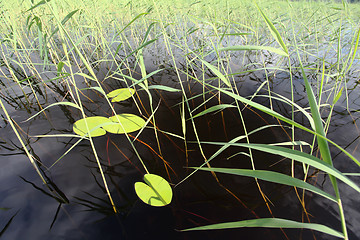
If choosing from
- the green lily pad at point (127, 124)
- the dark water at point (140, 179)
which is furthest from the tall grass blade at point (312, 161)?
the green lily pad at point (127, 124)

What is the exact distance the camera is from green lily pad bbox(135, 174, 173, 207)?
0.62m

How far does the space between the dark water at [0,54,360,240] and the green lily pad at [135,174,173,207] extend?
2 cm

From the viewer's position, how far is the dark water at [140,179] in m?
0.56

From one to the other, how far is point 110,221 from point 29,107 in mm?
1039

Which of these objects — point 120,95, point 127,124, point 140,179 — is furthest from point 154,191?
point 120,95

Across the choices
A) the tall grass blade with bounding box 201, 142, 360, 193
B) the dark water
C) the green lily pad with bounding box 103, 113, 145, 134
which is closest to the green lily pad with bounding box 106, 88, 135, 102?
the green lily pad with bounding box 103, 113, 145, 134

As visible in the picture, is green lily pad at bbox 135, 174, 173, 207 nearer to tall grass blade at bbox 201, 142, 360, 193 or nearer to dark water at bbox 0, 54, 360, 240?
dark water at bbox 0, 54, 360, 240

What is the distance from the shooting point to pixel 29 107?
44.6 inches

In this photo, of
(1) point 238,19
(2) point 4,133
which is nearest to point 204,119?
(2) point 4,133

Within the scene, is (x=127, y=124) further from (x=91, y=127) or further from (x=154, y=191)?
(x=154, y=191)

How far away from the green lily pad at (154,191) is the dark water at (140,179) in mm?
24

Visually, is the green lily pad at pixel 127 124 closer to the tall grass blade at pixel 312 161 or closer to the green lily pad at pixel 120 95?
the green lily pad at pixel 120 95

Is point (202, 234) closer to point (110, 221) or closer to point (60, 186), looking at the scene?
point (110, 221)

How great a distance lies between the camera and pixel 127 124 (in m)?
0.97
